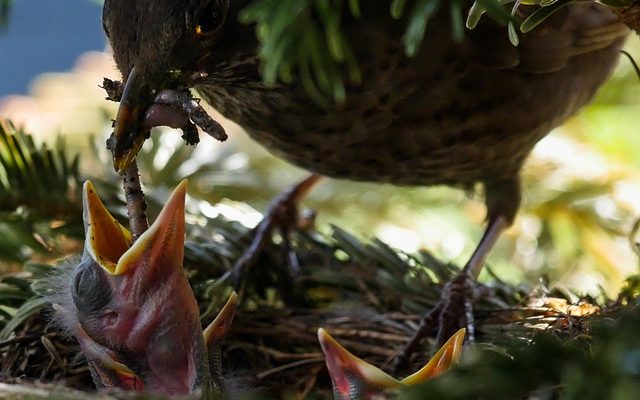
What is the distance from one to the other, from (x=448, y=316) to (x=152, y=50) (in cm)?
53

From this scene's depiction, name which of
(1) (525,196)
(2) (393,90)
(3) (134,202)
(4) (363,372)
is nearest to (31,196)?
(3) (134,202)

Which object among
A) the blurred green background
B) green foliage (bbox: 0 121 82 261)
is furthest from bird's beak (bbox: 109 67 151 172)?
the blurred green background

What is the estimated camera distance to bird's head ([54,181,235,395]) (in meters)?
0.89

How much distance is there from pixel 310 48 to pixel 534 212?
124 cm

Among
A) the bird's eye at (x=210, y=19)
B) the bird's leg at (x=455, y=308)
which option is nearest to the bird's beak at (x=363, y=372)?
the bird's leg at (x=455, y=308)

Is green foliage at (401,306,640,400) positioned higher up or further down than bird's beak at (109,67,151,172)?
further down

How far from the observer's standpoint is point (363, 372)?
79 cm

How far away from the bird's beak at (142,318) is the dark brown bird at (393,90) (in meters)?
0.10

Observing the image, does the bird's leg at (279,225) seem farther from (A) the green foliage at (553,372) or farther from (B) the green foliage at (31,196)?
(A) the green foliage at (553,372)

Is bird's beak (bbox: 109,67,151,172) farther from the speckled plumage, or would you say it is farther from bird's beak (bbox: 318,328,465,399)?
bird's beak (bbox: 318,328,465,399)

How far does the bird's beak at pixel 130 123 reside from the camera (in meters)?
0.92

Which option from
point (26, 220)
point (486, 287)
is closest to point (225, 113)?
point (26, 220)

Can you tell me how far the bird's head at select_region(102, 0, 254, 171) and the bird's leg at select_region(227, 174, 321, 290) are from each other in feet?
1.21

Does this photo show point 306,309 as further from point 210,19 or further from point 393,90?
Result: point 210,19
